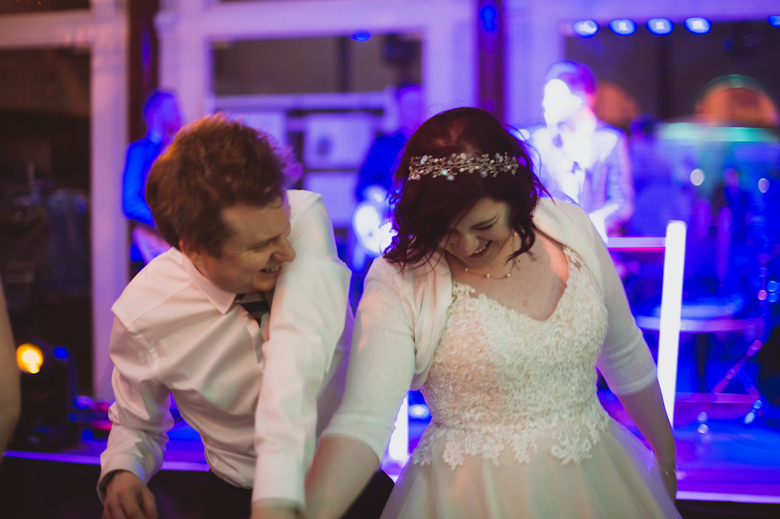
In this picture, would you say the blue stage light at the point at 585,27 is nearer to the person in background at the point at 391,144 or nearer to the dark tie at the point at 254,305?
the person in background at the point at 391,144

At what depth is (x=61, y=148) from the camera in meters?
4.58

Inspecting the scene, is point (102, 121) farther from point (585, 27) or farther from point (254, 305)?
point (254, 305)

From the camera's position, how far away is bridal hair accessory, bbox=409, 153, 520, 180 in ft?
3.52

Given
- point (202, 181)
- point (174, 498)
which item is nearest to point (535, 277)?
point (202, 181)

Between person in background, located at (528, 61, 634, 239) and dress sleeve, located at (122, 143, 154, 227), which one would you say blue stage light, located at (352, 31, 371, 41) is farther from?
dress sleeve, located at (122, 143, 154, 227)

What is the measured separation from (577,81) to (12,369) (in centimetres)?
315

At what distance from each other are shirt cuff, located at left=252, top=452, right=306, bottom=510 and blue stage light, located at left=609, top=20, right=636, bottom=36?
404cm

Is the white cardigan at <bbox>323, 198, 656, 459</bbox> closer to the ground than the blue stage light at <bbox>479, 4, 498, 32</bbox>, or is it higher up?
closer to the ground

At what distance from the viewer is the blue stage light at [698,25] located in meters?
3.92

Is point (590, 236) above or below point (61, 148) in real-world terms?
below

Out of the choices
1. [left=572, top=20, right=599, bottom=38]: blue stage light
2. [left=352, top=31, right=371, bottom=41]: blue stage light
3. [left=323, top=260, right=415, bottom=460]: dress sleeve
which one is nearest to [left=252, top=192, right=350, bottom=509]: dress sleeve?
[left=323, top=260, right=415, bottom=460]: dress sleeve

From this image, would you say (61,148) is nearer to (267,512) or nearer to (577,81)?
(577,81)

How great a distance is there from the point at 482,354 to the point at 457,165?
372 mm

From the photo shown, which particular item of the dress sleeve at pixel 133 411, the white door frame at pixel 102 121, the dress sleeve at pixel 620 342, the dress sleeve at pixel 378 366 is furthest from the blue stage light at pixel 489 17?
the dress sleeve at pixel 133 411
